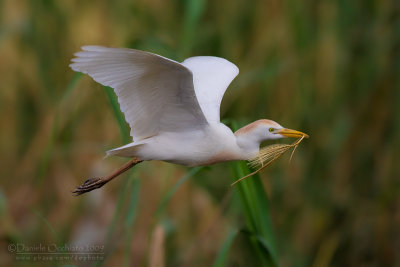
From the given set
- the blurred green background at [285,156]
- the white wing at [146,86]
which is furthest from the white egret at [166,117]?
the blurred green background at [285,156]

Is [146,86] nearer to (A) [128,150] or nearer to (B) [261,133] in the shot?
(A) [128,150]

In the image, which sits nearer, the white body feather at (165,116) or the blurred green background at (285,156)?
the white body feather at (165,116)

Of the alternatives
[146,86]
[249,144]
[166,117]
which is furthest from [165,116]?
[249,144]

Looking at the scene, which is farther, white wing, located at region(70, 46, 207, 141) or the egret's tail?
the egret's tail

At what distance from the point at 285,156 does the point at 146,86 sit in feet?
5.75

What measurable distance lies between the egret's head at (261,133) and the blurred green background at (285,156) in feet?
4.66

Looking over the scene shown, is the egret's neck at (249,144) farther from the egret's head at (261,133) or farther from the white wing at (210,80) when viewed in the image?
the white wing at (210,80)

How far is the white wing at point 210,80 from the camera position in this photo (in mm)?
2443

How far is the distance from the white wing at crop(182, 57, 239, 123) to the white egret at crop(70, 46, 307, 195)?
0.08m

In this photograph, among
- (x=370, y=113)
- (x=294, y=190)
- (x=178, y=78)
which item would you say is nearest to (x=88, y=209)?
(x=294, y=190)

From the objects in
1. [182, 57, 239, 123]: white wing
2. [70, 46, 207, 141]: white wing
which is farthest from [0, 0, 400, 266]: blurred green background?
[70, 46, 207, 141]: white wing

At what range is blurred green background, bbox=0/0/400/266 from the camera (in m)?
3.77

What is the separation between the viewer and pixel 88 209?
3965 mm

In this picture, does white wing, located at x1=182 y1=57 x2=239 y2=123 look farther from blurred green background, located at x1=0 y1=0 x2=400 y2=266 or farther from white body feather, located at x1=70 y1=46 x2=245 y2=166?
blurred green background, located at x1=0 y1=0 x2=400 y2=266
